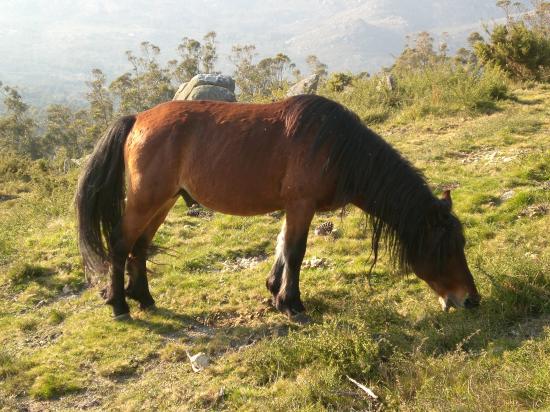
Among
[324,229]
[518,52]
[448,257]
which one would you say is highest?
[518,52]

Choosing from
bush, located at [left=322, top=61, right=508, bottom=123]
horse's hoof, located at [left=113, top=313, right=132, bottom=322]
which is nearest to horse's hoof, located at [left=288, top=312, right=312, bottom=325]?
horse's hoof, located at [left=113, top=313, right=132, bottom=322]

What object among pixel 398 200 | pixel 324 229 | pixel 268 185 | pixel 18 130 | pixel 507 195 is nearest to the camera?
pixel 398 200

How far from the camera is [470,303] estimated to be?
4305 mm

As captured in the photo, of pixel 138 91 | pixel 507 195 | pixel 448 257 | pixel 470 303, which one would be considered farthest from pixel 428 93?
pixel 138 91

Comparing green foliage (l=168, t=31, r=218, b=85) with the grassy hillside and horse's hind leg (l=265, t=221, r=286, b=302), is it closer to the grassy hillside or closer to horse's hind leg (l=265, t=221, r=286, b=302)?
the grassy hillside

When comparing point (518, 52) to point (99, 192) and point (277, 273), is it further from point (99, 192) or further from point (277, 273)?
point (99, 192)

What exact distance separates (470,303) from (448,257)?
46 centimetres

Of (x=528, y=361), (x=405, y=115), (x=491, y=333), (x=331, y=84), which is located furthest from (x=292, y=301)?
(x=331, y=84)

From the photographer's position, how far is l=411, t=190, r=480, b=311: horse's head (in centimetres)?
433

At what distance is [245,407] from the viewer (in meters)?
3.59

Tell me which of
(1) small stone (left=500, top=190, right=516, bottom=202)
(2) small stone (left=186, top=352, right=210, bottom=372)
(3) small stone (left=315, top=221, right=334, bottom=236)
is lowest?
(2) small stone (left=186, top=352, right=210, bottom=372)

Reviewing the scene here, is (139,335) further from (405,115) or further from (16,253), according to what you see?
(405,115)

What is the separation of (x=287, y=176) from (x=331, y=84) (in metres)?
15.3

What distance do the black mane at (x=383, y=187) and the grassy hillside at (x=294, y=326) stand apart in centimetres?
63
